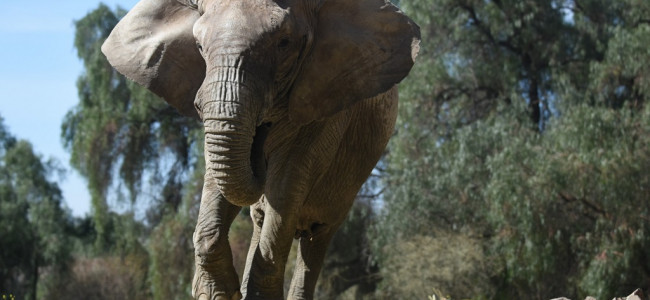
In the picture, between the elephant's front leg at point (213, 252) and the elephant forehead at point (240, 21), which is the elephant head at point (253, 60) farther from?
the elephant's front leg at point (213, 252)

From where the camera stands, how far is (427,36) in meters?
21.1

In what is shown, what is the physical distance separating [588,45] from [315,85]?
15.7 m

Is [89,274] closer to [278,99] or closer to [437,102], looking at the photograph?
[437,102]

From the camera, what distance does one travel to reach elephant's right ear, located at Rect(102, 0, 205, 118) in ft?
19.5

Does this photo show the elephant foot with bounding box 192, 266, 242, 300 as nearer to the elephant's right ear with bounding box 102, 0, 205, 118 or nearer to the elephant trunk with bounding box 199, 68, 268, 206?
the elephant trunk with bounding box 199, 68, 268, 206

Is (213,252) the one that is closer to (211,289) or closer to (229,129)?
(211,289)

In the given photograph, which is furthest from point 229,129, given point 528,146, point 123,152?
point 123,152

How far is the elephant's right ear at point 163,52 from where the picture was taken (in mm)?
5941

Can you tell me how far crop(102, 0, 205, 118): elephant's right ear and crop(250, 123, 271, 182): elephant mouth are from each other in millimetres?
395

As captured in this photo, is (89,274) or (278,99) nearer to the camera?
(278,99)

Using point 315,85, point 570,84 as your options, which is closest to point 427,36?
point 570,84

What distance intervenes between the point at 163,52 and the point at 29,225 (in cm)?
2507

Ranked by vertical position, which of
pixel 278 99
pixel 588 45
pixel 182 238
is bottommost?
pixel 278 99

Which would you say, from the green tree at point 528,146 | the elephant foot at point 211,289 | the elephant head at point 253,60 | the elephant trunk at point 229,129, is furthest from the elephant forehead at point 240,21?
the green tree at point 528,146
